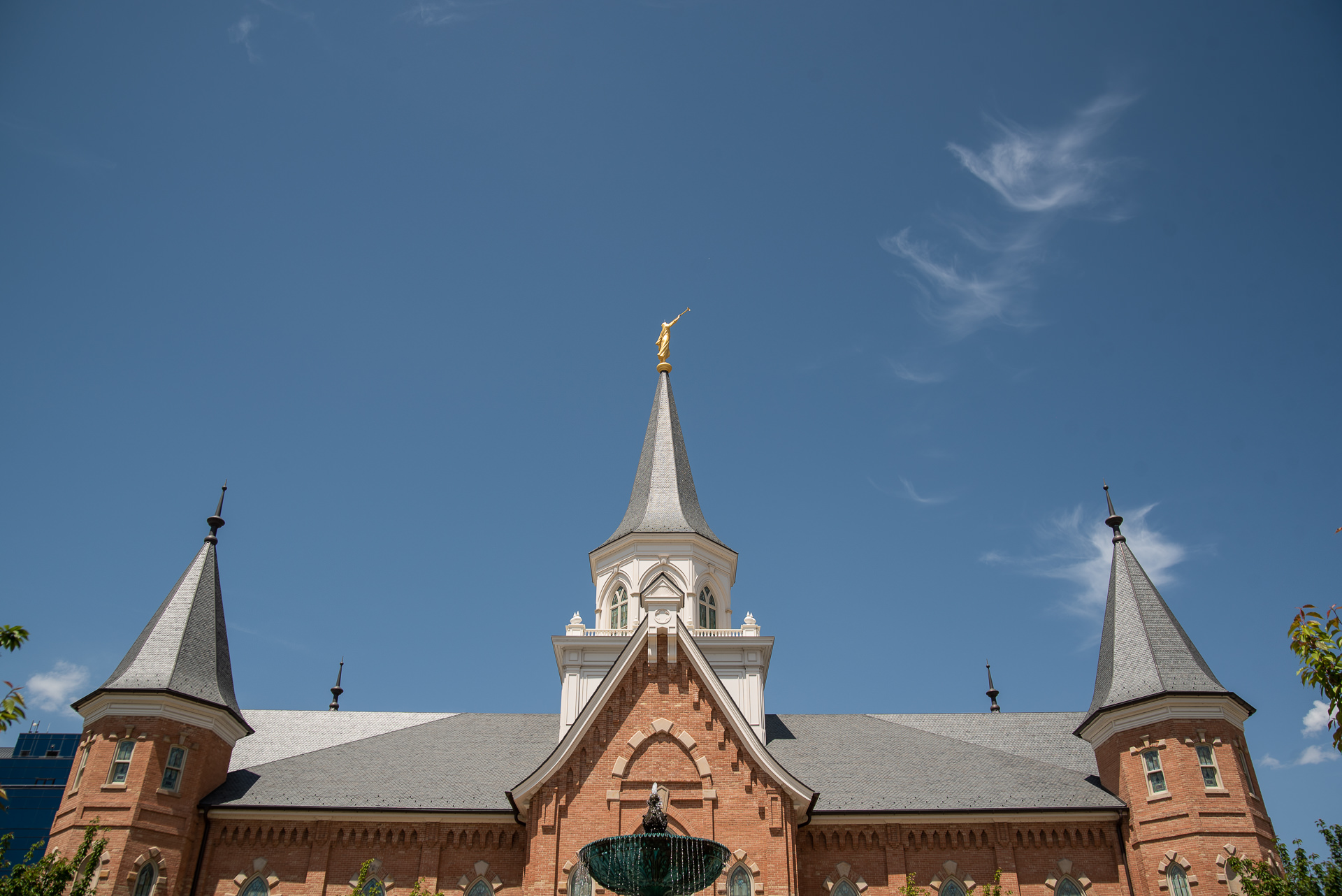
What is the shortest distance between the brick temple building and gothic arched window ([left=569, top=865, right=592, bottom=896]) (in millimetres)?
36

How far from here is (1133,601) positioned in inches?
1200

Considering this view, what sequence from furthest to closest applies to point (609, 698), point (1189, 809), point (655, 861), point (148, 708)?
point (148, 708), point (609, 698), point (1189, 809), point (655, 861)

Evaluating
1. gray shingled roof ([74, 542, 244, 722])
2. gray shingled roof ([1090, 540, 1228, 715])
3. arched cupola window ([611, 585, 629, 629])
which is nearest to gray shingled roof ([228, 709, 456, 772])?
gray shingled roof ([74, 542, 244, 722])

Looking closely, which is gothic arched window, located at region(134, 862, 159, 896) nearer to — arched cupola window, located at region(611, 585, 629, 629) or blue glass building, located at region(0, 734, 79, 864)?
arched cupola window, located at region(611, 585, 629, 629)

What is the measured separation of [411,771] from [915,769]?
15.4 meters

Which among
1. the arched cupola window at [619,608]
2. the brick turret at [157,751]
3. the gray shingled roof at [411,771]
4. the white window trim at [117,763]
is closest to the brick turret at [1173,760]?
the arched cupola window at [619,608]

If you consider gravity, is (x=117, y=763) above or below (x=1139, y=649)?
below

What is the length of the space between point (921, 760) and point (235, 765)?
21810 mm

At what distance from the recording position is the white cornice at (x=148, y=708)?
2733 centimetres

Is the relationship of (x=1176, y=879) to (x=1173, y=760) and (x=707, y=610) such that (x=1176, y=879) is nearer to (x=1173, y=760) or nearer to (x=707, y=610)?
(x=1173, y=760)

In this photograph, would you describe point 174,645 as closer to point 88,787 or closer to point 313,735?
point 88,787

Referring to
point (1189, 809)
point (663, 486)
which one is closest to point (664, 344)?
point (663, 486)

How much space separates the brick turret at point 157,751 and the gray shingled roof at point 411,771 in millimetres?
1118

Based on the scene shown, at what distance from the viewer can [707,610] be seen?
38.6m
